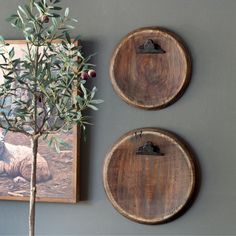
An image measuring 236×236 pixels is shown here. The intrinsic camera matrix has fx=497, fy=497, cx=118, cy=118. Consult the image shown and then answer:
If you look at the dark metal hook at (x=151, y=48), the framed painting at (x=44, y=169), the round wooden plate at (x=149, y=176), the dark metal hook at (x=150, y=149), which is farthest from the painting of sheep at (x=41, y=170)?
the dark metal hook at (x=151, y=48)

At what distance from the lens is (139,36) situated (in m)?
2.06

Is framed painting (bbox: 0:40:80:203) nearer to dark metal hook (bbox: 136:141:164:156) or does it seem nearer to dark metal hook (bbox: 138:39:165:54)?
dark metal hook (bbox: 136:141:164:156)

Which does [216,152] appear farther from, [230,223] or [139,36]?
[139,36]

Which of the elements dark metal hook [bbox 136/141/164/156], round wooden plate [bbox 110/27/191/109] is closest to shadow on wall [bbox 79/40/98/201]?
round wooden plate [bbox 110/27/191/109]

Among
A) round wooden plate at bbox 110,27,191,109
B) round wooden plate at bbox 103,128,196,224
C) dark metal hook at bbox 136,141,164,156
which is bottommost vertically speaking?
round wooden plate at bbox 103,128,196,224

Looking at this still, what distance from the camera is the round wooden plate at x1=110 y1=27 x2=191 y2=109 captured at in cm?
202

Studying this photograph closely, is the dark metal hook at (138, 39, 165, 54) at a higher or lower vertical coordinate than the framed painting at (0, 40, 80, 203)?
higher

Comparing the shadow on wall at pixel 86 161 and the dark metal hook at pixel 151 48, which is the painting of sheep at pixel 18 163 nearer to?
the shadow on wall at pixel 86 161

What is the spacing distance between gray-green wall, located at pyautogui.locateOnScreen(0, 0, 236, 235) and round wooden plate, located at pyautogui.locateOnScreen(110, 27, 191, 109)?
4 cm

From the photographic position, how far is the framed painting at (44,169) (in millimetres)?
2104

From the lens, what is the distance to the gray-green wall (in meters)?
1.99

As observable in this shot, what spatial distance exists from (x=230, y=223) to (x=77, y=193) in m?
0.64

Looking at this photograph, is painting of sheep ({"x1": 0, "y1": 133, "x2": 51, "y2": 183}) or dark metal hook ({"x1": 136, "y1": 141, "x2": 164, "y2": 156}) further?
painting of sheep ({"x1": 0, "y1": 133, "x2": 51, "y2": 183})

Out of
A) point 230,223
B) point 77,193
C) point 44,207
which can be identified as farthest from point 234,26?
point 44,207
